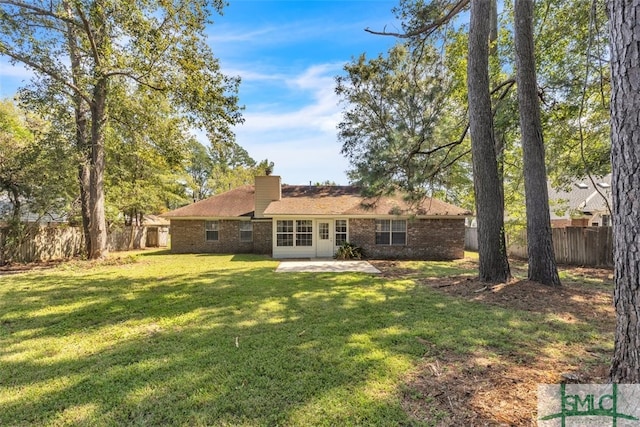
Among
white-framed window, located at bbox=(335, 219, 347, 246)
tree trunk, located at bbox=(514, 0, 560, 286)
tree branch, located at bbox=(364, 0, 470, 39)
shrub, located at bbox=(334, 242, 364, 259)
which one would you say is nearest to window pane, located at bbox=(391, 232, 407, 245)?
shrub, located at bbox=(334, 242, 364, 259)

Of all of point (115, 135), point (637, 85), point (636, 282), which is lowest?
point (636, 282)

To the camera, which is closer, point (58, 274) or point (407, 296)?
point (407, 296)

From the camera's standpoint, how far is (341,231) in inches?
626

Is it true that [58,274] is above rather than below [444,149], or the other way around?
below

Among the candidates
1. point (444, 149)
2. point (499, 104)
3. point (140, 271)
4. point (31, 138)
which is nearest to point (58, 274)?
point (140, 271)

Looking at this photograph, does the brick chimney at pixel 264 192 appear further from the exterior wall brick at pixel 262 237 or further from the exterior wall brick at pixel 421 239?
the exterior wall brick at pixel 421 239

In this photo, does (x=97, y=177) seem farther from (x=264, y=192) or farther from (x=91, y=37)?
(x=264, y=192)

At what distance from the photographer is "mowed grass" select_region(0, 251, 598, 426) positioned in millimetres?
2840

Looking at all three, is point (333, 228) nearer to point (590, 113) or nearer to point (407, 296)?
point (407, 296)

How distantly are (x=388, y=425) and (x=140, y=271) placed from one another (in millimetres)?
10723

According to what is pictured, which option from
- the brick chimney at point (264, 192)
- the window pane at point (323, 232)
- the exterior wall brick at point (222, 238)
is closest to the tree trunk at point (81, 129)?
the exterior wall brick at point (222, 238)

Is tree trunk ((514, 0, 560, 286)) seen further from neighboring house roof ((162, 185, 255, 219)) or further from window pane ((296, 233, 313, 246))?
neighboring house roof ((162, 185, 255, 219))

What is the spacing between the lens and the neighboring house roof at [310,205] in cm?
1534

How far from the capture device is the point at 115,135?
17062 mm
